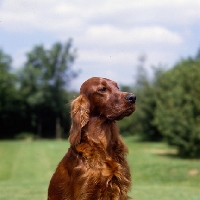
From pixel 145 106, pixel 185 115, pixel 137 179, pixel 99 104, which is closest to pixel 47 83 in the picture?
pixel 145 106

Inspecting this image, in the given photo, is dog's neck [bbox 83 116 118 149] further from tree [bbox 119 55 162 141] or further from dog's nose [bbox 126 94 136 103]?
tree [bbox 119 55 162 141]

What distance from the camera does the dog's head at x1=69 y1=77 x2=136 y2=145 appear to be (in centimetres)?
499

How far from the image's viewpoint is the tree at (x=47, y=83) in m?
65.6

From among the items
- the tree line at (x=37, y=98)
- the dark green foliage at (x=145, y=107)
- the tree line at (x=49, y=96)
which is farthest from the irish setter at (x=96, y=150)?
the tree line at (x=37, y=98)

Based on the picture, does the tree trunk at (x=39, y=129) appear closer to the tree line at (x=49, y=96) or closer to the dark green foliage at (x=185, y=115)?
the tree line at (x=49, y=96)

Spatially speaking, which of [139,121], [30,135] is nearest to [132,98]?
[139,121]

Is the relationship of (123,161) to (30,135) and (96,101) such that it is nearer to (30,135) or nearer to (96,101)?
(96,101)

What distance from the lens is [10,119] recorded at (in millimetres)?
64625

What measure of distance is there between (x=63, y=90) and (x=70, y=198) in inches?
2513

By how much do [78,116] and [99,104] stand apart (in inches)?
11.4

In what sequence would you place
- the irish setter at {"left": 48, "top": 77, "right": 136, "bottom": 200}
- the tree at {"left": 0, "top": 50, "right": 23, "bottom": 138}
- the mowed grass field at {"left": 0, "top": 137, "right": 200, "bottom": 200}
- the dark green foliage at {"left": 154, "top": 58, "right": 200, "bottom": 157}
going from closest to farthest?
the irish setter at {"left": 48, "top": 77, "right": 136, "bottom": 200} → the mowed grass field at {"left": 0, "top": 137, "right": 200, "bottom": 200} → the dark green foliage at {"left": 154, "top": 58, "right": 200, "bottom": 157} → the tree at {"left": 0, "top": 50, "right": 23, "bottom": 138}

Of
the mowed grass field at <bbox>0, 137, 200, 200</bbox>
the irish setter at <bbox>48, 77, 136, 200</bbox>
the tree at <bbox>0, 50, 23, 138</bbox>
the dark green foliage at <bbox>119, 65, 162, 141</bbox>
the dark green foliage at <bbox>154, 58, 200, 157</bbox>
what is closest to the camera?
the irish setter at <bbox>48, 77, 136, 200</bbox>

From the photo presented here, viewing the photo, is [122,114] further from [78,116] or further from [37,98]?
[37,98]

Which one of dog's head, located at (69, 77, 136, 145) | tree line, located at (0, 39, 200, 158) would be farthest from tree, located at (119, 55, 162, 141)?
dog's head, located at (69, 77, 136, 145)
